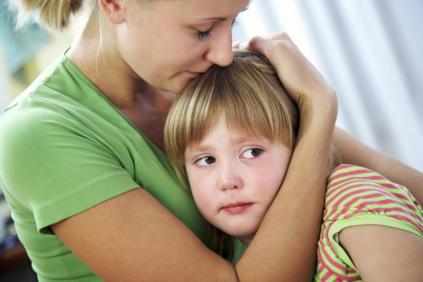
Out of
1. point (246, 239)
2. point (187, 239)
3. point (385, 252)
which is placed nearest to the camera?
point (385, 252)

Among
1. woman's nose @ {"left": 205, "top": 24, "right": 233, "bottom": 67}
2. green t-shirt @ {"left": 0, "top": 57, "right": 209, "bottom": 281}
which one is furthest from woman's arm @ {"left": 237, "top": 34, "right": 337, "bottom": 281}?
green t-shirt @ {"left": 0, "top": 57, "right": 209, "bottom": 281}

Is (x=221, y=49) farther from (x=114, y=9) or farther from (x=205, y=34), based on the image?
(x=114, y=9)

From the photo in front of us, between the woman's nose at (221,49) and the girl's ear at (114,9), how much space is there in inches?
8.0

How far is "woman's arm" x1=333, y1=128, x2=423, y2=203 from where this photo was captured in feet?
4.10

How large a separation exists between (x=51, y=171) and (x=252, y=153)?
1.36ft

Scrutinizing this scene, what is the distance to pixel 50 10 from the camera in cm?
131

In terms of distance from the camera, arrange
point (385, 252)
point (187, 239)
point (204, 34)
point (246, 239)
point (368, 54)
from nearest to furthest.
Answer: point (385, 252), point (187, 239), point (204, 34), point (246, 239), point (368, 54)

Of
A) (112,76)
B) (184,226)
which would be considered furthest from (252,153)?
(112,76)

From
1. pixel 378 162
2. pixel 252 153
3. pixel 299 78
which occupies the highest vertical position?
pixel 299 78

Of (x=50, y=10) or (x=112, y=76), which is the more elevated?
(x=50, y=10)

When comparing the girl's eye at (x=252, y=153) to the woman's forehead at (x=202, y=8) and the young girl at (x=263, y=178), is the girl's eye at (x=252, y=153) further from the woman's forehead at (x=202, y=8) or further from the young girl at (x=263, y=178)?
the woman's forehead at (x=202, y=8)

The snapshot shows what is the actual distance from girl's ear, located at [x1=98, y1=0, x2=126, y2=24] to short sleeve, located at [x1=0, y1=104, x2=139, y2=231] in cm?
27

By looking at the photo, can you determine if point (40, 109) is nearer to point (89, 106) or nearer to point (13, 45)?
point (89, 106)

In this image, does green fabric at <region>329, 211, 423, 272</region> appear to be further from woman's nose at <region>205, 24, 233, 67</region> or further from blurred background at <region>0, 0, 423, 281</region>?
blurred background at <region>0, 0, 423, 281</region>
